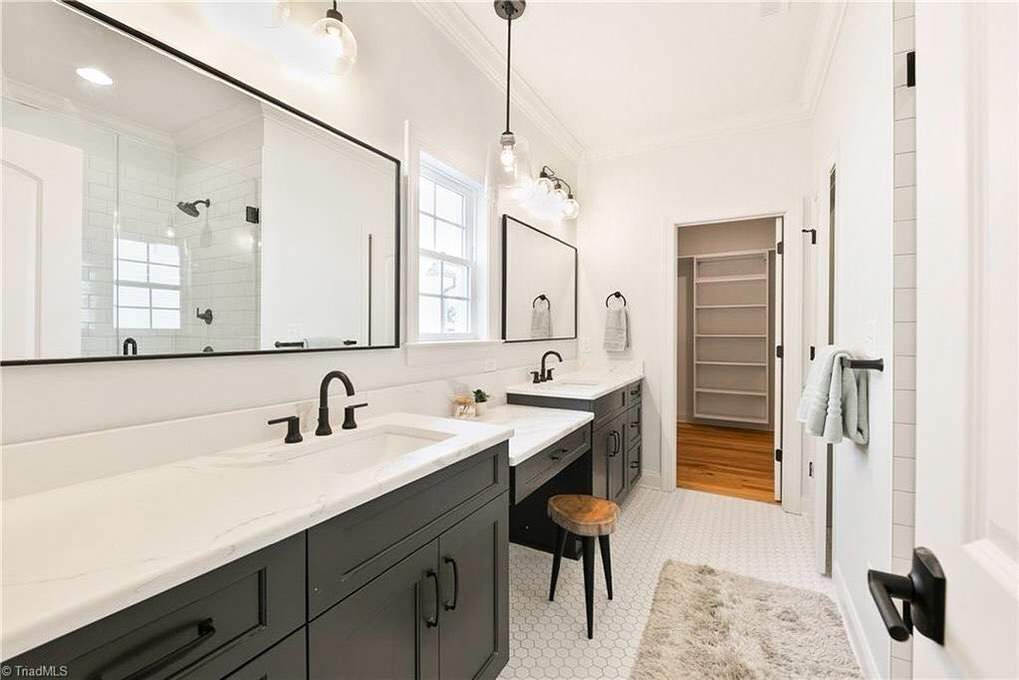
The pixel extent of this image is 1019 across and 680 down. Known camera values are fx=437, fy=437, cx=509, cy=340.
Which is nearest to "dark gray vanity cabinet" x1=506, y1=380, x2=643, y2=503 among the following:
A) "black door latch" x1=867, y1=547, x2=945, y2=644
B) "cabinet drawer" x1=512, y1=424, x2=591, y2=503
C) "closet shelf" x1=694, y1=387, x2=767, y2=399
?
"cabinet drawer" x1=512, y1=424, x2=591, y2=503

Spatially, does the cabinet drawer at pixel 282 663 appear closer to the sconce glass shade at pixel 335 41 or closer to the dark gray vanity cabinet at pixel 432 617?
the dark gray vanity cabinet at pixel 432 617

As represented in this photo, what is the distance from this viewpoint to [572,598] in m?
2.01

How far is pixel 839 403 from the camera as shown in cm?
155

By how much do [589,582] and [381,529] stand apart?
1.12 m

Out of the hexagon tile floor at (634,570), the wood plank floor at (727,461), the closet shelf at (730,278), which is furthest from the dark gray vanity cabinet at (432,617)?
the closet shelf at (730,278)

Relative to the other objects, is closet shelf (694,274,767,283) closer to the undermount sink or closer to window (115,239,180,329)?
the undermount sink

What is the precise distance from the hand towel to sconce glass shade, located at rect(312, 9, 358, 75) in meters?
1.80

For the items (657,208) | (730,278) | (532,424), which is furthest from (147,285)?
(730,278)

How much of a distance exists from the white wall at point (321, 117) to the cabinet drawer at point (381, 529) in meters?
0.60

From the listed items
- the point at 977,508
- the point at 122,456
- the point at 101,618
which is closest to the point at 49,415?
the point at 122,456

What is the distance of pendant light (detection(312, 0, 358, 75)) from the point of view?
4.44ft

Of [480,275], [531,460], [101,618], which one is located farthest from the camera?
[480,275]

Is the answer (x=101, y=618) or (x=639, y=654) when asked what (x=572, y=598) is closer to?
(x=639, y=654)

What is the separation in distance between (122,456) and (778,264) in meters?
3.57
